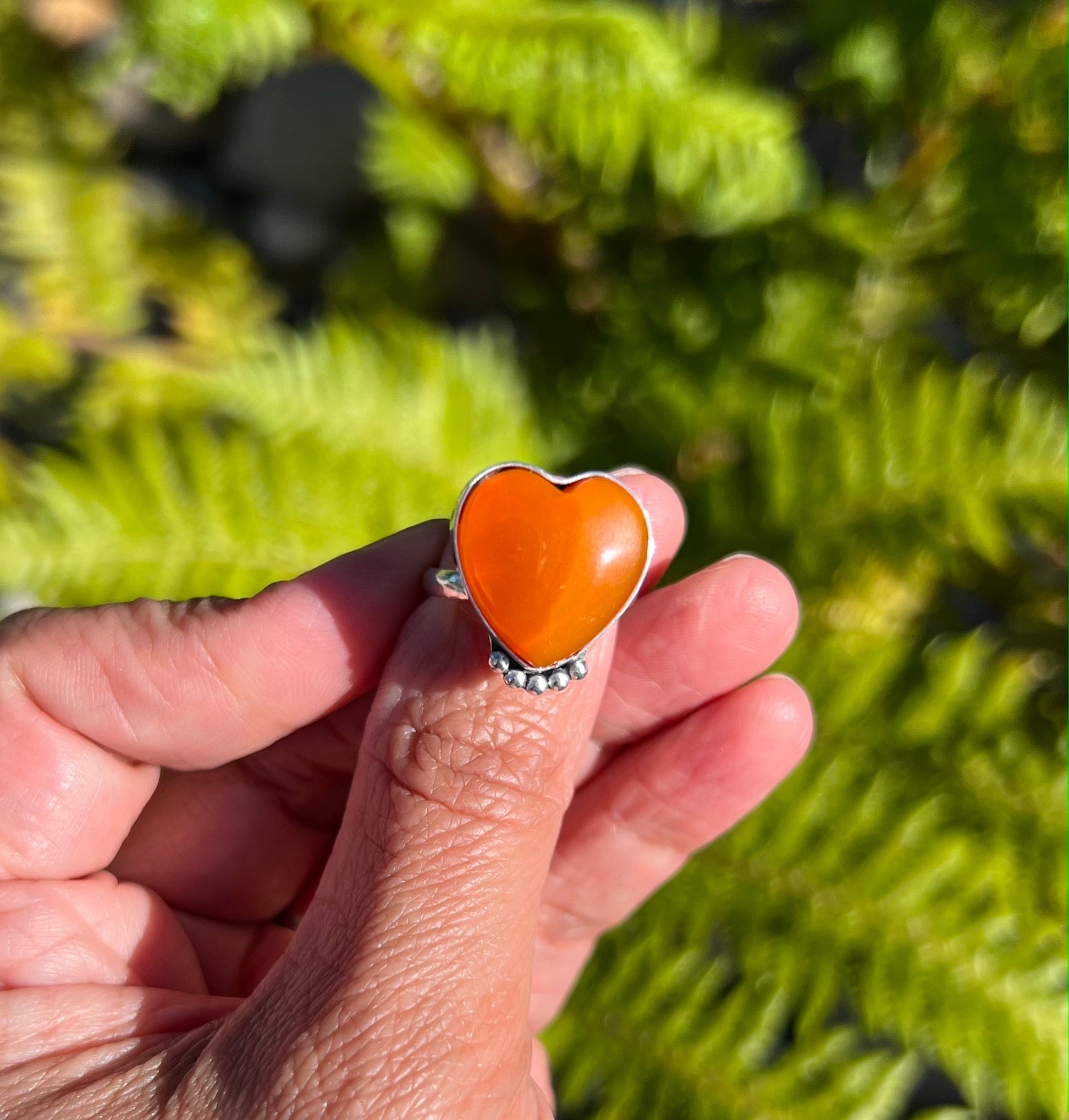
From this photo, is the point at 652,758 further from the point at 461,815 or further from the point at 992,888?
the point at 992,888

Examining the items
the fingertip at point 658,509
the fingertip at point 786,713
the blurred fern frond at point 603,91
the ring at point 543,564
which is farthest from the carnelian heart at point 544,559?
the blurred fern frond at point 603,91

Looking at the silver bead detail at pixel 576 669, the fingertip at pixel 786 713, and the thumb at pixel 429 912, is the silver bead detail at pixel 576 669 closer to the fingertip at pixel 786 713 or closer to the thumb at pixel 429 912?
the thumb at pixel 429 912

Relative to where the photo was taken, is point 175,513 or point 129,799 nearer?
point 129,799

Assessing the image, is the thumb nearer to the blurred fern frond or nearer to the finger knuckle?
the finger knuckle

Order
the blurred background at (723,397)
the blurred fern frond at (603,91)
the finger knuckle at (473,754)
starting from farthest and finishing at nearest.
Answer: the blurred fern frond at (603,91)
the blurred background at (723,397)
the finger knuckle at (473,754)

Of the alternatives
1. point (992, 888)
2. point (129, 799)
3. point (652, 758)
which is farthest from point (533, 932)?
point (992, 888)

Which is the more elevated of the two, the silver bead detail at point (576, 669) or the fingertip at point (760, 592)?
the silver bead detail at point (576, 669)

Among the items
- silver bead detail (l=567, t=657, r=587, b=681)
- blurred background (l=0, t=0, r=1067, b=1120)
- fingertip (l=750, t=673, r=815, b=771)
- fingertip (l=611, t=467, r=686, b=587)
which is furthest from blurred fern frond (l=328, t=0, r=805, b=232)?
silver bead detail (l=567, t=657, r=587, b=681)

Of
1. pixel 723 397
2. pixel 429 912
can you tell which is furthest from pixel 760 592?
pixel 723 397
